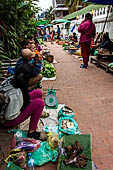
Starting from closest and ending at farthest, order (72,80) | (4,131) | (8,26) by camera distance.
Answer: (4,131) < (8,26) < (72,80)

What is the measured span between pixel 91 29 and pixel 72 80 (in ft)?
8.78

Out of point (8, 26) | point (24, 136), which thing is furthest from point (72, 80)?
point (24, 136)

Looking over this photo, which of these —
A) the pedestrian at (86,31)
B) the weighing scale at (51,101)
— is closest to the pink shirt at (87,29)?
the pedestrian at (86,31)

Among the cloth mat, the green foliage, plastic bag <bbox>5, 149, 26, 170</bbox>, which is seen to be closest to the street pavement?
plastic bag <bbox>5, 149, 26, 170</bbox>

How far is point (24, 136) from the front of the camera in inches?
103

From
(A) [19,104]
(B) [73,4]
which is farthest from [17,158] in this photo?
(B) [73,4]

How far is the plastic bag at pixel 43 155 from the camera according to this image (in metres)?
2.26

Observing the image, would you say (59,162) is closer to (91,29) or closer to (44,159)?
(44,159)

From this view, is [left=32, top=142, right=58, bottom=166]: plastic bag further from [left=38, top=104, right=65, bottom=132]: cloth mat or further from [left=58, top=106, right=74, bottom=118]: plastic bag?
[left=58, top=106, right=74, bottom=118]: plastic bag

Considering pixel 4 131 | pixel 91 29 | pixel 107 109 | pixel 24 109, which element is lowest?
pixel 107 109

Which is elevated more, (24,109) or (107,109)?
(24,109)

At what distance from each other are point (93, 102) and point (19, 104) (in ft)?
8.13

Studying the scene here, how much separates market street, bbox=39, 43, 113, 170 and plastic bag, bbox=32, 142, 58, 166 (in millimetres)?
81

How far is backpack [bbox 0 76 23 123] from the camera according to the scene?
204 centimetres
